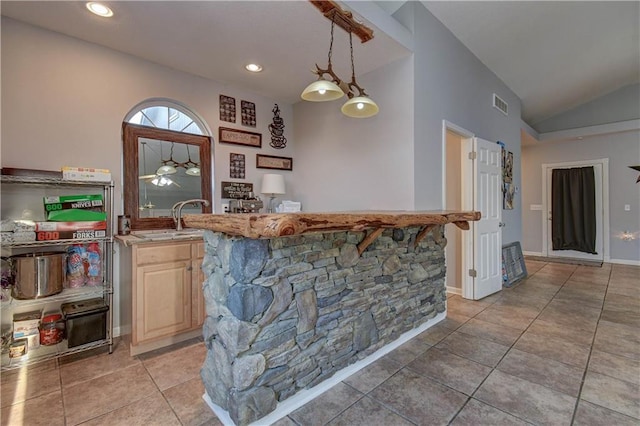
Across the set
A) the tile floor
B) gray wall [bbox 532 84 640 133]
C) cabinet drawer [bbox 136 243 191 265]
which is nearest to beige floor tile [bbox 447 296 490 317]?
the tile floor

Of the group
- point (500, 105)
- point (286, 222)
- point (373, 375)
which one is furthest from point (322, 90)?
point (500, 105)

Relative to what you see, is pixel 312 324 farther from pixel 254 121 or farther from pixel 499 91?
pixel 499 91

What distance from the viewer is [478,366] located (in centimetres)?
214

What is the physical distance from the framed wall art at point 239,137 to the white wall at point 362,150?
0.62 meters

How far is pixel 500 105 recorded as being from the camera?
445 centimetres

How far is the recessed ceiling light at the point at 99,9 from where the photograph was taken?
2107 mm

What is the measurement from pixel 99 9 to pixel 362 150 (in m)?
2.52

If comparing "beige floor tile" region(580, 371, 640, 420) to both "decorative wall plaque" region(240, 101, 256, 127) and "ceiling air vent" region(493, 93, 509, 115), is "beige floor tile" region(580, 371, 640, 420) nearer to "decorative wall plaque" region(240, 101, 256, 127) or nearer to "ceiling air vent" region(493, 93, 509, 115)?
"ceiling air vent" region(493, 93, 509, 115)

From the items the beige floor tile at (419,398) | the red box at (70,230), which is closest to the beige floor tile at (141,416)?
the beige floor tile at (419,398)

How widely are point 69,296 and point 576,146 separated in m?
8.87

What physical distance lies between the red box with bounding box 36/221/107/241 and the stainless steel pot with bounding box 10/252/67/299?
0.17 m

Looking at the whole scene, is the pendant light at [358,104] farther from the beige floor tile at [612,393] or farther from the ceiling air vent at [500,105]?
the ceiling air vent at [500,105]

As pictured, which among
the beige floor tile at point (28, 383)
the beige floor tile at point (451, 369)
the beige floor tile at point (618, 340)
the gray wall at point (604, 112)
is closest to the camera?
the beige floor tile at point (28, 383)

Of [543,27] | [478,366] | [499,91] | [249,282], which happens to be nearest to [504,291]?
[478,366]
